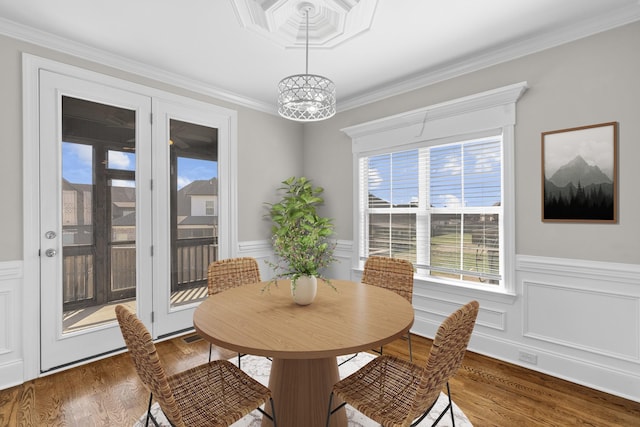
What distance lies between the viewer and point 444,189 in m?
3.31

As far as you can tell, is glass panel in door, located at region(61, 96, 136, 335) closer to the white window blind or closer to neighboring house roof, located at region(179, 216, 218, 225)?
neighboring house roof, located at region(179, 216, 218, 225)

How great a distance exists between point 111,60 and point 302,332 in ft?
10.1

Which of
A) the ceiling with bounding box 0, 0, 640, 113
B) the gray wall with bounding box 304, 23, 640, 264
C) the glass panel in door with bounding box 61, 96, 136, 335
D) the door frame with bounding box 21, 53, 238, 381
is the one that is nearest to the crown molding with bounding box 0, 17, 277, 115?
the ceiling with bounding box 0, 0, 640, 113

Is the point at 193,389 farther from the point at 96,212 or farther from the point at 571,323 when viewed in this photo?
the point at 571,323

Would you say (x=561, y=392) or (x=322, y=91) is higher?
(x=322, y=91)

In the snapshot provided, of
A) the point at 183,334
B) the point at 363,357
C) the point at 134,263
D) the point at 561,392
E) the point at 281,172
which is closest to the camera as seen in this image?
the point at 561,392

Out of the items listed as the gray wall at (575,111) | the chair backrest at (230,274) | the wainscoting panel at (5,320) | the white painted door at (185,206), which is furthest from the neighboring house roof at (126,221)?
the gray wall at (575,111)

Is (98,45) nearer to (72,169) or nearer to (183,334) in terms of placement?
(72,169)

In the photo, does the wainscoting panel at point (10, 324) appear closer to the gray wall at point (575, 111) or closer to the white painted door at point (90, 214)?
the white painted door at point (90, 214)

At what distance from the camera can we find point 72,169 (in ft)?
9.26

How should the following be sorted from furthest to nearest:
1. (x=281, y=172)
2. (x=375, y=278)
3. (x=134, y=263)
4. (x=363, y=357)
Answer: (x=281, y=172) < (x=134, y=263) < (x=363, y=357) < (x=375, y=278)

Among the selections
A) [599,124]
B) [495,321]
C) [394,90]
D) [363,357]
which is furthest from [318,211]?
[599,124]

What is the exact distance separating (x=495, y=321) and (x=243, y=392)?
2.40m

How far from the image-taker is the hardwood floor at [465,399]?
2084 mm
